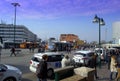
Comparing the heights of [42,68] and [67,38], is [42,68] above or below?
below

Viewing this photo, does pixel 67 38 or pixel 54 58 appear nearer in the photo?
pixel 54 58

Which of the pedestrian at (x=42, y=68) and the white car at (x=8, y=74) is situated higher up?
the pedestrian at (x=42, y=68)

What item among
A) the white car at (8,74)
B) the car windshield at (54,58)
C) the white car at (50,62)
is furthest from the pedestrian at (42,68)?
the car windshield at (54,58)

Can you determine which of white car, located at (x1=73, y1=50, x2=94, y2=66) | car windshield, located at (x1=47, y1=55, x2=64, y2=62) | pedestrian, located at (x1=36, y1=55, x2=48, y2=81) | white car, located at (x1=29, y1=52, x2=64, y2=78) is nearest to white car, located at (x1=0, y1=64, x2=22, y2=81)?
pedestrian, located at (x1=36, y1=55, x2=48, y2=81)

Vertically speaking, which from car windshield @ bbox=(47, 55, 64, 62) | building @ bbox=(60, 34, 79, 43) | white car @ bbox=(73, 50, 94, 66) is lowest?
white car @ bbox=(73, 50, 94, 66)

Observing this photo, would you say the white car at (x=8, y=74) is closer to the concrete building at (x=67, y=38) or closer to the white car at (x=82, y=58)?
the white car at (x=82, y=58)

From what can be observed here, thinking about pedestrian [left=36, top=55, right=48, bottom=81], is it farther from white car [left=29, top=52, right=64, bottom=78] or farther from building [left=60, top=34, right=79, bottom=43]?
building [left=60, top=34, right=79, bottom=43]

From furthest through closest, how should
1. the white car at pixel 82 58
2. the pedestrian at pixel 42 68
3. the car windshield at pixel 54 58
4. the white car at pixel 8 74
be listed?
the white car at pixel 82 58, the car windshield at pixel 54 58, the white car at pixel 8 74, the pedestrian at pixel 42 68

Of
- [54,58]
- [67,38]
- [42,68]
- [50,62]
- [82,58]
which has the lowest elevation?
[82,58]

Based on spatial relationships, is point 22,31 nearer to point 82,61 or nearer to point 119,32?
point 119,32

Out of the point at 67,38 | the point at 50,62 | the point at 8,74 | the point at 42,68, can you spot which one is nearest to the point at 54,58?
the point at 50,62

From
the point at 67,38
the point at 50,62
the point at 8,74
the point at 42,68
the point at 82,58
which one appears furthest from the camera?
the point at 67,38

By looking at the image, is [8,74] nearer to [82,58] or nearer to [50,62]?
[50,62]

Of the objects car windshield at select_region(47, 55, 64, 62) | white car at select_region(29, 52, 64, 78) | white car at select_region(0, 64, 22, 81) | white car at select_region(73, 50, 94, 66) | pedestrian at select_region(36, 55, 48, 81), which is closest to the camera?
pedestrian at select_region(36, 55, 48, 81)
